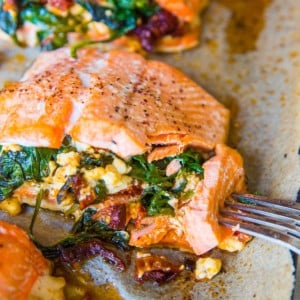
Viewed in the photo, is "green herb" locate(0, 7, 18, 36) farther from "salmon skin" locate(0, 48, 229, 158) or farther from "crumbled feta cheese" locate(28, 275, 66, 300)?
"crumbled feta cheese" locate(28, 275, 66, 300)

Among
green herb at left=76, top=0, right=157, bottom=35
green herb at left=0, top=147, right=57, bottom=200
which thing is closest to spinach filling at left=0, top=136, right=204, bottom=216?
green herb at left=0, top=147, right=57, bottom=200

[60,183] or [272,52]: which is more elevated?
[272,52]

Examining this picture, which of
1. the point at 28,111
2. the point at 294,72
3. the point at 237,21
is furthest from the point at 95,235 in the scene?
the point at 237,21

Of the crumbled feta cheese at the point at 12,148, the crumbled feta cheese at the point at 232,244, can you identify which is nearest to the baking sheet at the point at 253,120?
the crumbled feta cheese at the point at 232,244

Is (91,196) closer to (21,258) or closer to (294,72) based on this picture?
(21,258)

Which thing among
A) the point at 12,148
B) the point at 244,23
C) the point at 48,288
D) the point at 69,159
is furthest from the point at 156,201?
the point at 244,23

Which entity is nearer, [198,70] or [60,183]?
[60,183]

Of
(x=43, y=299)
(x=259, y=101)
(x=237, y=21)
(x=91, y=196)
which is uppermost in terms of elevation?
(x=237, y=21)

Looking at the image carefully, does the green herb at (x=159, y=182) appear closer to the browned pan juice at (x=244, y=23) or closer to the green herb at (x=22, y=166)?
the green herb at (x=22, y=166)
